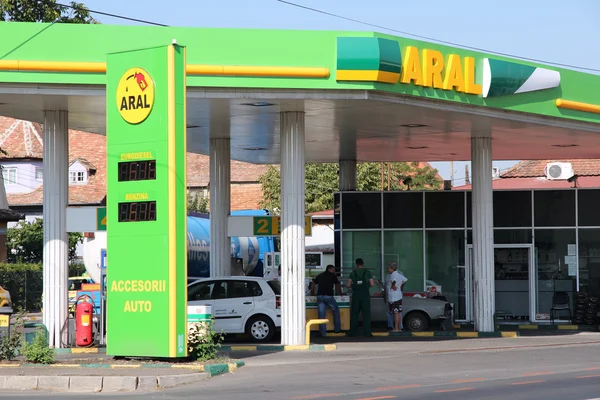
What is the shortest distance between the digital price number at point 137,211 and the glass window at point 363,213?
13.1 metres

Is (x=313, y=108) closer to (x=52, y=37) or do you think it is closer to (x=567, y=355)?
(x=52, y=37)

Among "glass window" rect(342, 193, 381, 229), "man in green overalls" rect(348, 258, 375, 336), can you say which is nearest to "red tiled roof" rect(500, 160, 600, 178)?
"glass window" rect(342, 193, 381, 229)

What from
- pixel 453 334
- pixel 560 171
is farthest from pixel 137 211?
pixel 560 171

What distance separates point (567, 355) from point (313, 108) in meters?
7.23

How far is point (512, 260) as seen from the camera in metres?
29.6

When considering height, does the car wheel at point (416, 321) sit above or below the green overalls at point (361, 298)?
below

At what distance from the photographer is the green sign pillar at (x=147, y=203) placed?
1703 centimetres

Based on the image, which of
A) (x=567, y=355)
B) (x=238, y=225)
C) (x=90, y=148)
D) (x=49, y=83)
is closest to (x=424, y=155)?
(x=238, y=225)

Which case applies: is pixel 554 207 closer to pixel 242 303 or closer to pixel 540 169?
pixel 242 303

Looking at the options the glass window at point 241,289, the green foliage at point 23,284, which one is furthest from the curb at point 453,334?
the green foliage at point 23,284

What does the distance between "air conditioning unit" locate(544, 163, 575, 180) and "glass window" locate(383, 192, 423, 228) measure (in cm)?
552

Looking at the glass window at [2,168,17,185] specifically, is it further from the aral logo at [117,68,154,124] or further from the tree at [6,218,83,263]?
the aral logo at [117,68,154,124]

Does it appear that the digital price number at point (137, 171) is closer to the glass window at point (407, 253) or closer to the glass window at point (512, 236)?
the glass window at point (407, 253)

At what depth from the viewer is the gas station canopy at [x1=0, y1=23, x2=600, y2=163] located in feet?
62.9
